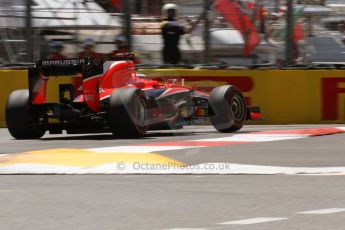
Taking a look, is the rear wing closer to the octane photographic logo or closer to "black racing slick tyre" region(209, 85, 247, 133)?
the octane photographic logo

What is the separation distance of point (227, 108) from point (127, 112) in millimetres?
1965

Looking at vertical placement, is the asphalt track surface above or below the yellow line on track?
above

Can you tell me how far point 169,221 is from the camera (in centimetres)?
648

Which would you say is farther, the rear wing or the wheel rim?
the wheel rim

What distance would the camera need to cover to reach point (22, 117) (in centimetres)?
1352

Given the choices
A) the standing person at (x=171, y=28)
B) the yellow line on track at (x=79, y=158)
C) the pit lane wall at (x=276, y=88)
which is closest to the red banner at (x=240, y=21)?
the standing person at (x=171, y=28)

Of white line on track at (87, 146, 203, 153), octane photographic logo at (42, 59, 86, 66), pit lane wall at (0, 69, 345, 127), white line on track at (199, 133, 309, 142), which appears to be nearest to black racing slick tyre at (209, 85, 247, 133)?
white line on track at (199, 133, 309, 142)

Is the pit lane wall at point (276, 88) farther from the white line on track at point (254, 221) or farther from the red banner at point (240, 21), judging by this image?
the white line on track at point (254, 221)

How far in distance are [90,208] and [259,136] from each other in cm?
649

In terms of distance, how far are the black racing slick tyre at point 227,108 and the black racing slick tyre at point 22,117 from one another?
2.58 m

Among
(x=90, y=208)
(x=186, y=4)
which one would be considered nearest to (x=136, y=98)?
(x=186, y=4)

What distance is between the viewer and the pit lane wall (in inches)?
651

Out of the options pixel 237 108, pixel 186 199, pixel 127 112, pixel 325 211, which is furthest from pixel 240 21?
pixel 325 211

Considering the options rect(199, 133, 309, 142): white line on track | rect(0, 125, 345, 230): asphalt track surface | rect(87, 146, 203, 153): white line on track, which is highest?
rect(0, 125, 345, 230): asphalt track surface
